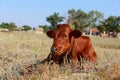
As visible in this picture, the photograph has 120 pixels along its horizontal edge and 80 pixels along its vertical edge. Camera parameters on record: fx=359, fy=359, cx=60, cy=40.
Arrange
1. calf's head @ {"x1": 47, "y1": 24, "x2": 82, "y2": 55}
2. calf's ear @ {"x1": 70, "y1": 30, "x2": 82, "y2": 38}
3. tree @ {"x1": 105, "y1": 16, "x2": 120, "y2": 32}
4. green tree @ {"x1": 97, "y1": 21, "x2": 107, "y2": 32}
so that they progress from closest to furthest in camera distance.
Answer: calf's head @ {"x1": 47, "y1": 24, "x2": 82, "y2": 55}
calf's ear @ {"x1": 70, "y1": 30, "x2": 82, "y2": 38}
tree @ {"x1": 105, "y1": 16, "x2": 120, "y2": 32}
green tree @ {"x1": 97, "y1": 21, "x2": 107, "y2": 32}

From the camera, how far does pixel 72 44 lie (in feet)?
25.9

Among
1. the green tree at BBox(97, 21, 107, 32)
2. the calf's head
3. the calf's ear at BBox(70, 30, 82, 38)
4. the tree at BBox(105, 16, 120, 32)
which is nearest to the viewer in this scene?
the calf's head

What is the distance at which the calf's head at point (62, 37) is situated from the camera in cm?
→ 709

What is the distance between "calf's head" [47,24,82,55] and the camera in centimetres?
709

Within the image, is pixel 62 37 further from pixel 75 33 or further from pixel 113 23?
pixel 113 23

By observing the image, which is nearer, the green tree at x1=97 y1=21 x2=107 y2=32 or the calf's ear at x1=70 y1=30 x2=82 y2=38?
the calf's ear at x1=70 y1=30 x2=82 y2=38

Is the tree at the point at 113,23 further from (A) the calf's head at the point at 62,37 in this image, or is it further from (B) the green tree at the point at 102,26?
(A) the calf's head at the point at 62,37

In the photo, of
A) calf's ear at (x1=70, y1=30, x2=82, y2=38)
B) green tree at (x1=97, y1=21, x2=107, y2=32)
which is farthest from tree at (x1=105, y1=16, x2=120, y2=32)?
calf's ear at (x1=70, y1=30, x2=82, y2=38)

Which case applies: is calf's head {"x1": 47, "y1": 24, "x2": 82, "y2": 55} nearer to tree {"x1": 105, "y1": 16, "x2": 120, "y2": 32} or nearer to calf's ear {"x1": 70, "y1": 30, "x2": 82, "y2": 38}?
calf's ear {"x1": 70, "y1": 30, "x2": 82, "y2": 38}

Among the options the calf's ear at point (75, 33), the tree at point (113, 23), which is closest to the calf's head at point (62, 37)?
the calf's ear at point (75, 33)

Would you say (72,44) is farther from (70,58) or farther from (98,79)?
(98,79)

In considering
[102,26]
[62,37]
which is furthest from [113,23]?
[62,37]

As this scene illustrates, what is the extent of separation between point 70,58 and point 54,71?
1.76m

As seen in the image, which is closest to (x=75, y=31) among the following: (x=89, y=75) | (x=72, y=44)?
(x=72, y=44)
